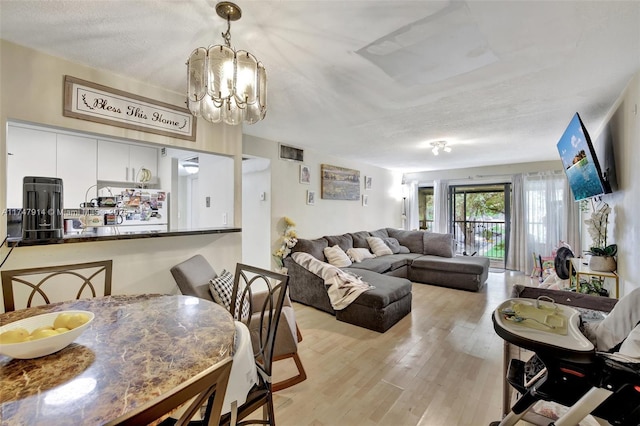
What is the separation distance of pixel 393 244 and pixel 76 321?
5271 mm

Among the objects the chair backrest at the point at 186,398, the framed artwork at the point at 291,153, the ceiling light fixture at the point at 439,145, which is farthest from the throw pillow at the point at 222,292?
the ceiling light fixture at the point at 439,145

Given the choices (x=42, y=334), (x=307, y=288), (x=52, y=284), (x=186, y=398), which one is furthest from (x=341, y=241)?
(x=186, y=398)

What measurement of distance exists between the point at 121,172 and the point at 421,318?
4.47 m

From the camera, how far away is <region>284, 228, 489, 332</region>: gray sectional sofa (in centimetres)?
299

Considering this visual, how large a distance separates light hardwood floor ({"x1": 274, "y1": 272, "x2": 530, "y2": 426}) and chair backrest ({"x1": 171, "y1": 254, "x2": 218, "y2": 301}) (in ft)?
2.93

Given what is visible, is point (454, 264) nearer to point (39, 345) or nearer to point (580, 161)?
point (580, 161)

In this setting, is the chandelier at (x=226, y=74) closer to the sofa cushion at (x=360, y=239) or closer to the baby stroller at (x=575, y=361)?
the baby stroller at (x=575, y=361)

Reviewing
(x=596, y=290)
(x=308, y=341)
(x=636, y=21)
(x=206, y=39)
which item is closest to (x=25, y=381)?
(x=206, y=39)

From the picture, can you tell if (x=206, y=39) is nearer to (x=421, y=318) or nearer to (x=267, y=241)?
(x=267, y=241)

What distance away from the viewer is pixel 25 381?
0.75 m

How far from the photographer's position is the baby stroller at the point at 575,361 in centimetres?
97

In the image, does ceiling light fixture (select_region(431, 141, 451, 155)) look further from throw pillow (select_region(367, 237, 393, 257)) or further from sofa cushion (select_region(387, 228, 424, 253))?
sofa cushion (select_region(387, 228, 424, 253))

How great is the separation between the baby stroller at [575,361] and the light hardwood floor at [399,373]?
1.77 ft

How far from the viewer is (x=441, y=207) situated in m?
6.47
